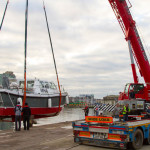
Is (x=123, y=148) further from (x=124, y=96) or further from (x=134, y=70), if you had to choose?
(x=134, y=70)

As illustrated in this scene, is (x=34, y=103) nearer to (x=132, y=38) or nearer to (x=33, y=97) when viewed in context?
(x=33, y=97)

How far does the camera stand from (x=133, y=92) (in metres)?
14.3

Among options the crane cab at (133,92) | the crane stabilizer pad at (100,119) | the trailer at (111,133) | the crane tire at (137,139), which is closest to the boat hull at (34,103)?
the crane cab at (133,92)

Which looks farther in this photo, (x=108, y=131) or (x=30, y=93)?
(x=30, y=93)

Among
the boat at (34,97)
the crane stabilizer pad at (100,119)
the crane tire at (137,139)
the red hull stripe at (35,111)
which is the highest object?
the boat at (34,97)

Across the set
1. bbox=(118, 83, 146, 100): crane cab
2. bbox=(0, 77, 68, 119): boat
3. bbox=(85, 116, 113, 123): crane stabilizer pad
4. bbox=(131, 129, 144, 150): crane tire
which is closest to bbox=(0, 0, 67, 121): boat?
bbox=(0, 77, 68, 119): boat

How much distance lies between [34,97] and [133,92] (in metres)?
6.67

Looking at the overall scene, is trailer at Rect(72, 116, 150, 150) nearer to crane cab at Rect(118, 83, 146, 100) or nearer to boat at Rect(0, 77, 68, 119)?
crane cab at Rect(118, 83, 146, 100)

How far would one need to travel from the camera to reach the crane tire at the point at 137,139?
7.07 m

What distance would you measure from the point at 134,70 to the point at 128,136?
1009 cm

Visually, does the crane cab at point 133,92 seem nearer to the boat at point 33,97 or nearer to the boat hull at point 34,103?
the boat at point 33,97

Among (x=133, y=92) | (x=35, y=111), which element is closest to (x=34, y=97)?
(x=35, y=111)

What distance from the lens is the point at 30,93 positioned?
16.1 meters

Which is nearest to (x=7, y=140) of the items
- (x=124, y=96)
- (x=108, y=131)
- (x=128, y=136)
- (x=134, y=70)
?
(x=108, y=131)
